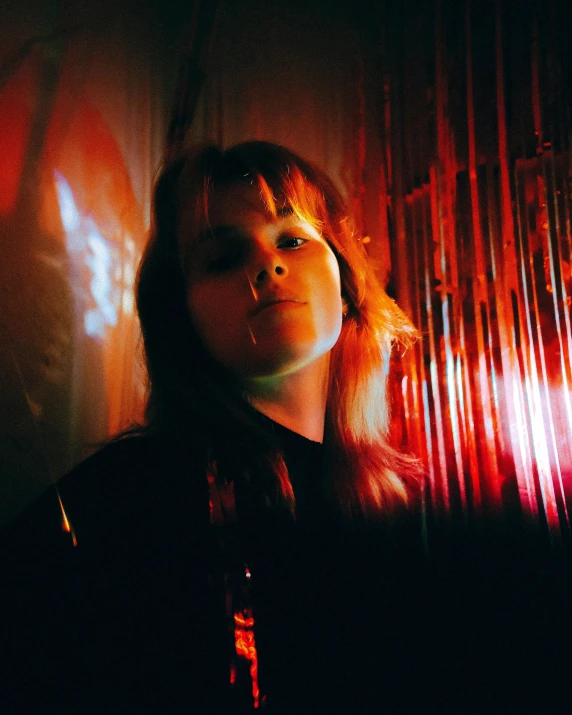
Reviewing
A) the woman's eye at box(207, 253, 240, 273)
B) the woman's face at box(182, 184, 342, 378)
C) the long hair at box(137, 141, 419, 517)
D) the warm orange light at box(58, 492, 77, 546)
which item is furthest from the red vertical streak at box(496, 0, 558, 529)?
the warm orange light at box(58, 492, 77, 546)

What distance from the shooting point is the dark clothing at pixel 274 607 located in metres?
0.52

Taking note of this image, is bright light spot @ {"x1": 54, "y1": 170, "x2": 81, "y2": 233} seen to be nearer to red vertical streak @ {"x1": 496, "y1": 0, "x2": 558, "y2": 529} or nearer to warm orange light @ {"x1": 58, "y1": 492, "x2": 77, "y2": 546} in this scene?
warm orange light @ {"x1": 58, "y1": 492, "x2": 77, "y2": 546}

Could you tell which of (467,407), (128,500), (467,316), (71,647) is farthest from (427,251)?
(71,647)

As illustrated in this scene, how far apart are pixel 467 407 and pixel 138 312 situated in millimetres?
513

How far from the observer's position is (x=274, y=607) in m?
0.58

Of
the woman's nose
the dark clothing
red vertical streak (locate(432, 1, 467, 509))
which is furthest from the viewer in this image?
red vertical streak (locate(432, 1, 467, 509))

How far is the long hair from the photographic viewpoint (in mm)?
660

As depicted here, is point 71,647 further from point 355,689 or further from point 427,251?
point 427,251

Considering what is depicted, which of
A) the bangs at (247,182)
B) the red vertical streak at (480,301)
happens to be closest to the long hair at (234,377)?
the bangs at (247,182)

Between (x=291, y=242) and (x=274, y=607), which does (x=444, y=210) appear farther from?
(x=274, y=607)

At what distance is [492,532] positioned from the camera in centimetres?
67

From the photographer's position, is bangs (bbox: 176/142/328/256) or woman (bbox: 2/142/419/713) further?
bangs (bbox: 176/142/328/256)

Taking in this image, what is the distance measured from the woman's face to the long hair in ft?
0.09

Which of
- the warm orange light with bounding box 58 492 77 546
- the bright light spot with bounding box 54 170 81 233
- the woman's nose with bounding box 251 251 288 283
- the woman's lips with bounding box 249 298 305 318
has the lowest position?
the warm orange light with bounding box 58 492 77 546
